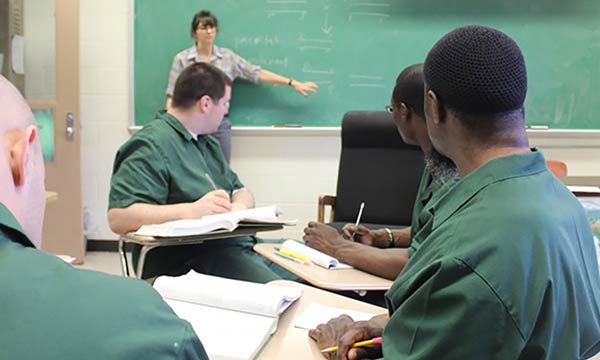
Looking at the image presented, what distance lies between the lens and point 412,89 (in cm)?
189

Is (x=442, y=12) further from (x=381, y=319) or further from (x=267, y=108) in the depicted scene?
(x=381, y=319)

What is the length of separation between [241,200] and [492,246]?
1799 millimetres

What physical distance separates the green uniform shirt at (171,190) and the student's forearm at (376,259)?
52cm

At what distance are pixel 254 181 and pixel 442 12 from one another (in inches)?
68.8

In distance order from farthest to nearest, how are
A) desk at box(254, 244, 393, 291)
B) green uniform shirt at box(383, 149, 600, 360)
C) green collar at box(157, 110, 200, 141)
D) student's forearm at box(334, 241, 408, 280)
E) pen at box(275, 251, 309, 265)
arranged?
green collar at box(157, 110, 200, 141), pen at box(275, 251, 309, 265), student's forearm at box(334, 241, 408, 280), desk at box(254, 244, 393, 291), green uniform shirt at box(383, 149, 600, 360)

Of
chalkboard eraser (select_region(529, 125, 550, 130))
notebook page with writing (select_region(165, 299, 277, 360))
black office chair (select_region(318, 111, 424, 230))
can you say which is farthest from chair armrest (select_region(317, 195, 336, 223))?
notebook page with writing (select_region(165, 299, 277, 360))

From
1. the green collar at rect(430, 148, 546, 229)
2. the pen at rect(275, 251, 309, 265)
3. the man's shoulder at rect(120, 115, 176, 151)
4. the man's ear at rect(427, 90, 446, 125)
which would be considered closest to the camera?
the green collar at rect(430, 148, 546, 229)

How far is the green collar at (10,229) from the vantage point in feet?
2.08

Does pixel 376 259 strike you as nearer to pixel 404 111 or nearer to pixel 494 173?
pixel 404 111

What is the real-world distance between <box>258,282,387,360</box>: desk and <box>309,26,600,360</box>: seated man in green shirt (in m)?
0.09

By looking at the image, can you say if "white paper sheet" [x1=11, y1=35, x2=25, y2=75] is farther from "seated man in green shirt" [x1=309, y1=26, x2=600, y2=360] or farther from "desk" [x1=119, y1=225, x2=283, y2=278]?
"seated man in green shirt" [x1=309, y1=26, x2=600, y2=360]

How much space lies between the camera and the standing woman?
381 centimetres

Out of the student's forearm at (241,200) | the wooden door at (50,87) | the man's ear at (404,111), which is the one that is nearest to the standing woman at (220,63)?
the wooden door at (50,87)

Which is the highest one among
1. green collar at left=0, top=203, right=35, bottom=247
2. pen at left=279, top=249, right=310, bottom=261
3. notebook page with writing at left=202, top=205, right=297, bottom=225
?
green collar at left=0, top=203, right=35, bottom=247
